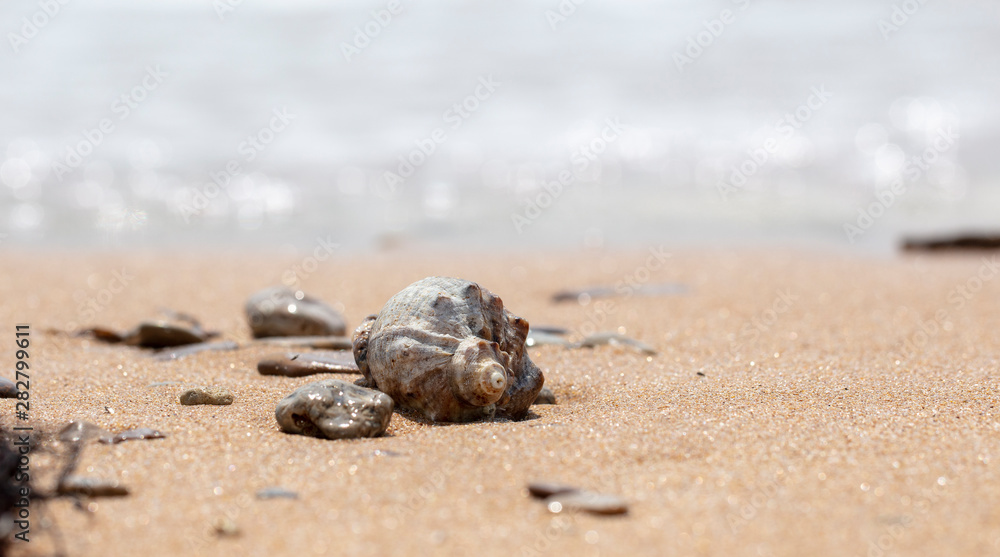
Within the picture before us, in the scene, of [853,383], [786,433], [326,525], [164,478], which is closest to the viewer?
[326,525]

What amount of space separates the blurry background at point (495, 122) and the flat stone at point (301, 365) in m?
5.99

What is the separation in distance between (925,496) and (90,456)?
2.46 meters

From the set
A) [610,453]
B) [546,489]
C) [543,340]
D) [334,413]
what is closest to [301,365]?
[334,413]

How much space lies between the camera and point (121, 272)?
722 centimetres

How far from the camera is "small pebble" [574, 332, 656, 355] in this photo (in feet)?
15.0

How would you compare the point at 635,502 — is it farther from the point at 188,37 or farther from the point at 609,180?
the point at 188,37

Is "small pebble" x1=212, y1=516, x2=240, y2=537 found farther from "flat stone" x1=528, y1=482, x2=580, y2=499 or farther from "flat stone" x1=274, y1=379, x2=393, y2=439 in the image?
Answer: "flat stone" x1=528, y1=482, x2=580, y2=499

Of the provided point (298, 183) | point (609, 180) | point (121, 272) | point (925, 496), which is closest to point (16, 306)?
point (121, 272)

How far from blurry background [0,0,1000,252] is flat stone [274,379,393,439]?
6970mm

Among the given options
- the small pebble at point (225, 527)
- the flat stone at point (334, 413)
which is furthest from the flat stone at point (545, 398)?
the small pebble at point (225, 527)

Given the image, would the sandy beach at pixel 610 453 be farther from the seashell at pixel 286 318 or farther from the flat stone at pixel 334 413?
the seashell at pixel 286 318

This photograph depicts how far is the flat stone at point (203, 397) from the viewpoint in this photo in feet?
11.0

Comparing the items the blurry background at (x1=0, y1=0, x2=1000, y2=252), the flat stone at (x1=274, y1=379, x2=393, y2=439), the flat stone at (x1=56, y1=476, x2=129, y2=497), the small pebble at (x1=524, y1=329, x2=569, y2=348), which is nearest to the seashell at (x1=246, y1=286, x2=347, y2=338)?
the small pebble at (x1=524, y1=329, x2=569, y2=348)

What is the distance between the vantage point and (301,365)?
3920mm
